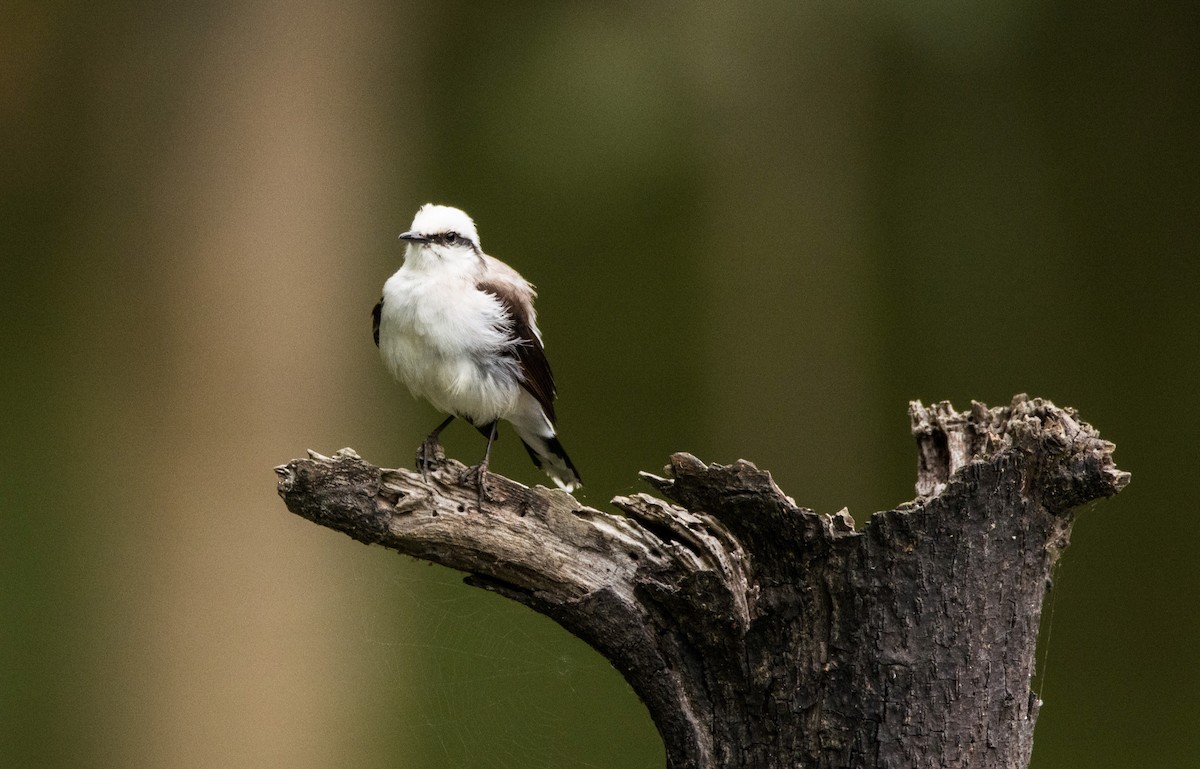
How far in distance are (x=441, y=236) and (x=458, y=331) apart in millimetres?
265

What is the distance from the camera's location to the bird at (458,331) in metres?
2.48

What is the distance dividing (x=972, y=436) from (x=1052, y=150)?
3.64m

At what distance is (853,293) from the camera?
539cm

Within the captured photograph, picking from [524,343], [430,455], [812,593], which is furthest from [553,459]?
[812,593]

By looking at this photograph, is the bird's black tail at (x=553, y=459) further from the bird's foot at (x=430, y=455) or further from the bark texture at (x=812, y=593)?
the bark texture at (x=812, y=593)

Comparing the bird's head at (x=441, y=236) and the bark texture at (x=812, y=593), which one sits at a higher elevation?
the bird's head at (x=441, y=236)

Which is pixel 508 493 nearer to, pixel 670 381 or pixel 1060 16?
pixel 670 381

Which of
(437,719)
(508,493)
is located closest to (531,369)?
(508,493)

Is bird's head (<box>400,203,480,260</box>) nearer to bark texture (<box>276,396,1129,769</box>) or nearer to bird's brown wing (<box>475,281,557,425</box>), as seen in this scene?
bird's brown wing (<box>475,281,557,425</box>)

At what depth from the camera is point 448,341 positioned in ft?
8.07

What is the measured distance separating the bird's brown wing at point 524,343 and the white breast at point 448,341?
0.02m

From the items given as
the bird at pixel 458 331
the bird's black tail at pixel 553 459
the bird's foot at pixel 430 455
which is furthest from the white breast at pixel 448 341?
the bird's black tail at pixel 553 459

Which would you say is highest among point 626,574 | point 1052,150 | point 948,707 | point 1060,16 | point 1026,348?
point 1060,16

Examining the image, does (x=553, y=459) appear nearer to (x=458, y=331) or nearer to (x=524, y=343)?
(x=524, y=343)
